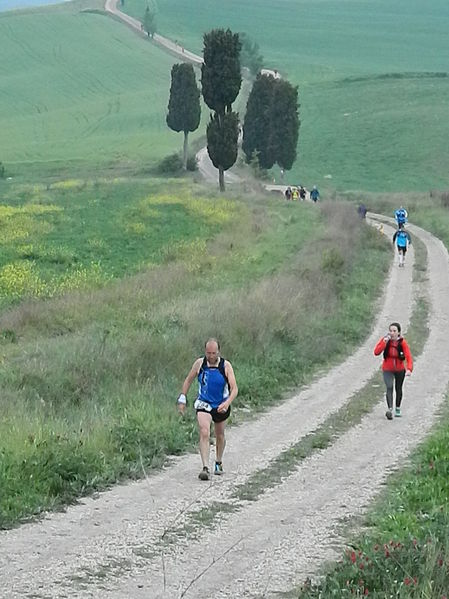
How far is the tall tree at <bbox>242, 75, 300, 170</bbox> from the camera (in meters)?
75.2

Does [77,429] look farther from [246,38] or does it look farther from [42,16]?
[42,16]

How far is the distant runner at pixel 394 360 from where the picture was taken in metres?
16.6

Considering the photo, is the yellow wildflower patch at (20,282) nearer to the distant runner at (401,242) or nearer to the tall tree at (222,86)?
the distant runner at (401,242)

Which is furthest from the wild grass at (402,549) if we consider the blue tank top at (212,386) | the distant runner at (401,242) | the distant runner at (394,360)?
the distant runner at (401,242)

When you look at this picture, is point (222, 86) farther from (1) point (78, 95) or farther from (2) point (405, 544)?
(1) point (78, 95)

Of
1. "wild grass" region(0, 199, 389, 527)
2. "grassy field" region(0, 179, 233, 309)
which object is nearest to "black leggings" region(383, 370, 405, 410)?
"wild grass" region(0, 199, 389, 527)


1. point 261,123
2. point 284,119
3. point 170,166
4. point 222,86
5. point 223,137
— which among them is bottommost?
point 170,166

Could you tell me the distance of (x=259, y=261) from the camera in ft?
112

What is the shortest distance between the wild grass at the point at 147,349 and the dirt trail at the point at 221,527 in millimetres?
650

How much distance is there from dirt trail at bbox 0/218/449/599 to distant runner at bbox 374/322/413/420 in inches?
16.5

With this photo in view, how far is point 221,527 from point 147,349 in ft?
26.3

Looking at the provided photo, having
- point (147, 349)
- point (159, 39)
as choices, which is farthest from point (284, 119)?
point (159, 39)

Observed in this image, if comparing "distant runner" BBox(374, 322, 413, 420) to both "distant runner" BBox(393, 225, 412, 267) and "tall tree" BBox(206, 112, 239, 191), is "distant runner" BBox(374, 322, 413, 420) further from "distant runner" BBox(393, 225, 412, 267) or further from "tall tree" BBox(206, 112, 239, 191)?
"tall tree" BBox(206, 112, 239, 191)

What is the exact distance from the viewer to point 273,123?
75.4 meters
